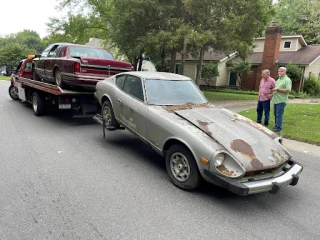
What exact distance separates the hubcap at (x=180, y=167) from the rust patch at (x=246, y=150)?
69 centimetres

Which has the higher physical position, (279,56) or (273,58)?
(279,56)

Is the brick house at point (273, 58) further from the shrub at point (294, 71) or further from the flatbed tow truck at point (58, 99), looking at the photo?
the flatbed tow truck at point (58, 99)

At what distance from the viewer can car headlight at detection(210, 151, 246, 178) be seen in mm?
3320

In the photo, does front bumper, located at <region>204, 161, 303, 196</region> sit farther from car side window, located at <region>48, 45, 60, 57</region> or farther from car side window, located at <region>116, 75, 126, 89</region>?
car side window, located at <region>48, 45, 60, 57</region>

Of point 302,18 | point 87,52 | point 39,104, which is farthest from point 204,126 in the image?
point 302,18

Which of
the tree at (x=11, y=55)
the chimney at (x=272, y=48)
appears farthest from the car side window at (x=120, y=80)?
the tree at (x=11, y=55)

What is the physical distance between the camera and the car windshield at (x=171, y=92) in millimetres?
4938

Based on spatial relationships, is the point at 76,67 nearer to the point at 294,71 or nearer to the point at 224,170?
the point at 224,170

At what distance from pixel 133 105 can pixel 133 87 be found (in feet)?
1.74

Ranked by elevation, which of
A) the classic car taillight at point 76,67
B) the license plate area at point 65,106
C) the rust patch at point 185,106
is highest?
the classic car taillight at point 76,67

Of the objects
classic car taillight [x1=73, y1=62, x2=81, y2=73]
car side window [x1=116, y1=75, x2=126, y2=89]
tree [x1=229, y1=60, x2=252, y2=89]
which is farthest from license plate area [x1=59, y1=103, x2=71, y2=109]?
tree [x1=229, y1=60, x2=252, y2=89]

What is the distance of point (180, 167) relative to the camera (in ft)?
13.0

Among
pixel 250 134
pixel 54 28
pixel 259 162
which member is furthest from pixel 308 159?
pixel 54 28

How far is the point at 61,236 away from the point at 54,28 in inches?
1064
